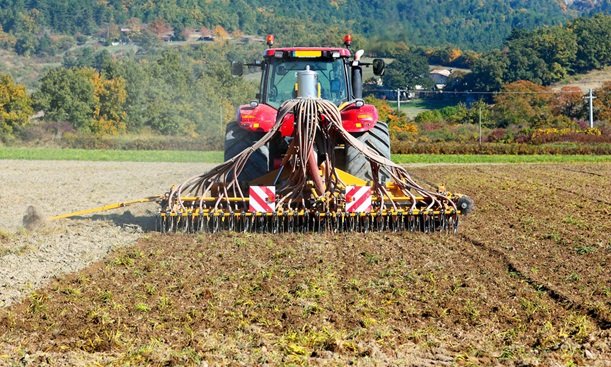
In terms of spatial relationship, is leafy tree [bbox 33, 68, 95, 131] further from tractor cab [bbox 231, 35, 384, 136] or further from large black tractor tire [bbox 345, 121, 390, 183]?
large black tractor tire [bbox 345, 121, 390, 183]

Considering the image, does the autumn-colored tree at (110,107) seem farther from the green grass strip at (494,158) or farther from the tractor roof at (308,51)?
the tractor roof at (308,51)

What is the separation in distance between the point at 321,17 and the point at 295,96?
2020 centimetres

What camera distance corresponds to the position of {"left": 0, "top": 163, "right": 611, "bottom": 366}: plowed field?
5543mm

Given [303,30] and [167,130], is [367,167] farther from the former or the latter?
[167,130]

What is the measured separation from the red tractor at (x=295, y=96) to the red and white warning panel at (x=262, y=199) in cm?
94

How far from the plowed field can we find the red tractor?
5.00 ft

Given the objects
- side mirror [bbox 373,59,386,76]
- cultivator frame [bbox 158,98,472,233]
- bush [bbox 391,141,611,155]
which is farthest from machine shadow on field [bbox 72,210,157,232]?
bush [bbox 391,141,611,155]

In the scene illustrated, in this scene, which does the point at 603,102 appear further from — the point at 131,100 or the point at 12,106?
the point at 12,106

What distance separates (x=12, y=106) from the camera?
46281 millimetres

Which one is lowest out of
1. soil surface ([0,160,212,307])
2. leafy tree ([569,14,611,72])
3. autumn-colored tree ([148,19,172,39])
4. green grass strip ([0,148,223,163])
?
green grass strip ([0,148,223,163])

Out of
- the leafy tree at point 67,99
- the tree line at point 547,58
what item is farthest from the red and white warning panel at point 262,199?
the leafy tree at point 67,99

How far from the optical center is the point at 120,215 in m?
12.9

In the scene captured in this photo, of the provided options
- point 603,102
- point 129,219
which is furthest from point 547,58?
point 129,219

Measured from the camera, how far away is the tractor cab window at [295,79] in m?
12.0
